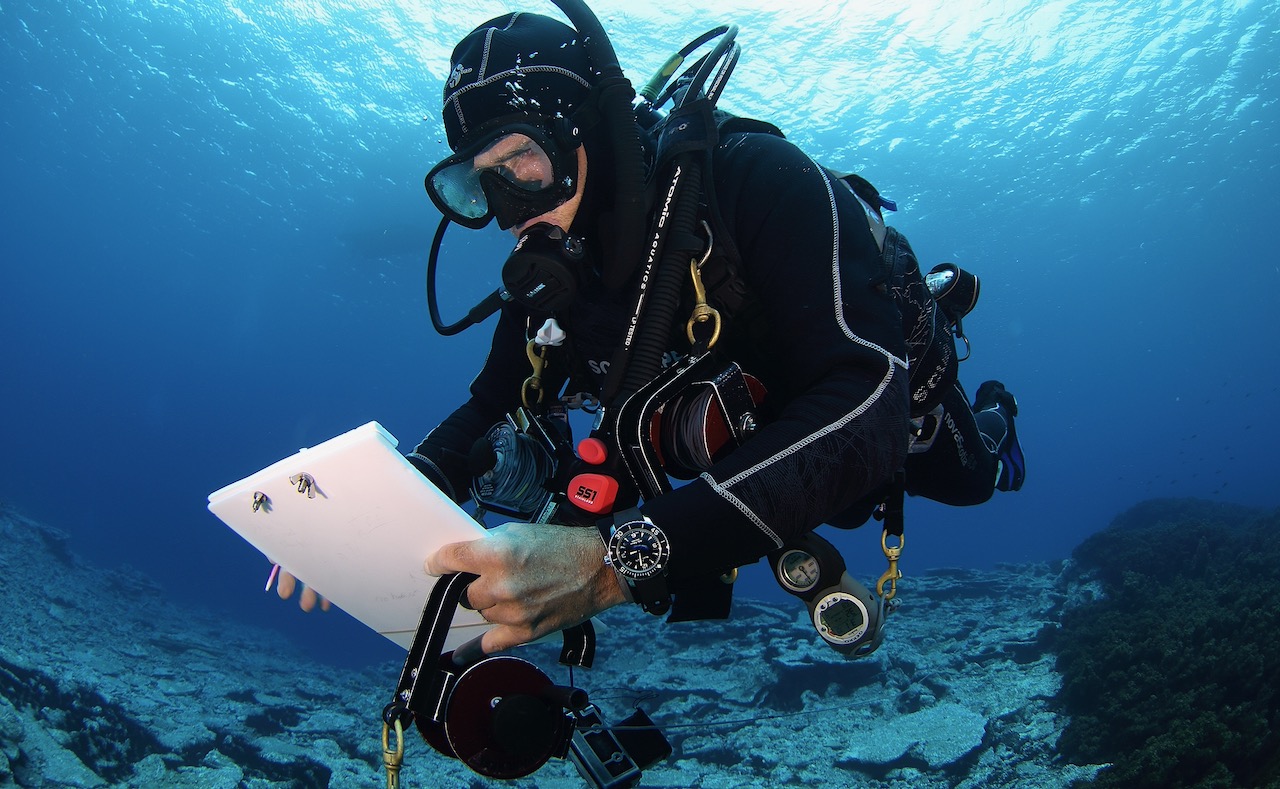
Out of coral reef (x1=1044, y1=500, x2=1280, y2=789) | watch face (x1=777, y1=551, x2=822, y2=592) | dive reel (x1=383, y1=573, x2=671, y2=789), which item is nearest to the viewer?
dive reel (x1=383, y1=573, x2=671, y2=789)

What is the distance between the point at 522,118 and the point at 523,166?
0.18 metres

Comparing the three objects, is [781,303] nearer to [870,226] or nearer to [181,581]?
[870,226]

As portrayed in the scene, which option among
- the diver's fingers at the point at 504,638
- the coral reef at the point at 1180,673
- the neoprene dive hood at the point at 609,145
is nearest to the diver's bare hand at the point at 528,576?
the diver's fingers at the point at 504,638

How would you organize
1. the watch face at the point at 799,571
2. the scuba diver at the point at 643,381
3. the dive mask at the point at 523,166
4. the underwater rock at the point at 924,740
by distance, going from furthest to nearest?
the underwater rock at the point at 924,740
the dive mask at the point at 523,166
the watch face at the point at 799,571
the scuba diver at the point at 643,381

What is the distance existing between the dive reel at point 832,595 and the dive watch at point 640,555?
2.28 feet

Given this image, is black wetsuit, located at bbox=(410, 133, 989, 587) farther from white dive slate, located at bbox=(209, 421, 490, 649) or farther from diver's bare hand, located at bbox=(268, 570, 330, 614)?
diver's bare hand, located at bbox=(268, 570, 330, 614)

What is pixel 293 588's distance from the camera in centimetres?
222

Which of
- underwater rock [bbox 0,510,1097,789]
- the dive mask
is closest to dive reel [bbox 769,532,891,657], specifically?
the dive mask

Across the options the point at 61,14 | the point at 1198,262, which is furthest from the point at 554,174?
the point at 1198,262

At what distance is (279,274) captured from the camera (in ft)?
189

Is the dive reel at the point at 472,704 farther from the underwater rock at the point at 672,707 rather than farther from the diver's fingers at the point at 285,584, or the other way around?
the underwater rock at the point at 672,707

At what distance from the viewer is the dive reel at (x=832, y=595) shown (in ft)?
6.86

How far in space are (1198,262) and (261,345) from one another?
116394mm

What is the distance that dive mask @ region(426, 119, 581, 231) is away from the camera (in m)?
2.31
